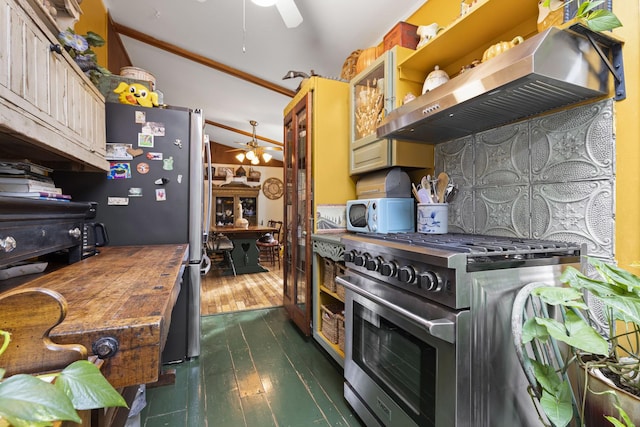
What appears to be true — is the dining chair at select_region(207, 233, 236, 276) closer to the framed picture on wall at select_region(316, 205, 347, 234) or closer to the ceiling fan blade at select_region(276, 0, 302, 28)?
the framed picture on wall at select_region(316, 205, 347, 234)

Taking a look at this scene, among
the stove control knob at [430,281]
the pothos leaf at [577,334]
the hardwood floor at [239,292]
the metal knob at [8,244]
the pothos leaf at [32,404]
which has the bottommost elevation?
the hardwood floor at [239,292]

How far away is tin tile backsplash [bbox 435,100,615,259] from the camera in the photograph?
47.2 inches

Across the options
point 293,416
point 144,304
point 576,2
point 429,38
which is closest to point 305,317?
point 293,416

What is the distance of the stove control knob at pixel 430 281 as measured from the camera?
1.05 m

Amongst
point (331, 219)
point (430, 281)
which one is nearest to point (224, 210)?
point (331, 219)

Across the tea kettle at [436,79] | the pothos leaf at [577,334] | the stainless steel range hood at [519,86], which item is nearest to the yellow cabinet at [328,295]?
the stainless steel range hood at [519,86]

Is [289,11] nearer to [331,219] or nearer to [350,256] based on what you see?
[331,219]

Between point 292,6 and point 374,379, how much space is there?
8.00 ft

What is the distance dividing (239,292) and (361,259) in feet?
10.1

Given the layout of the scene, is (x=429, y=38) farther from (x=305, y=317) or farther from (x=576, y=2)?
(x=305, y=317)

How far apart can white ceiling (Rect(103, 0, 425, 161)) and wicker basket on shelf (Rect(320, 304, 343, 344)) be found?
253 cm

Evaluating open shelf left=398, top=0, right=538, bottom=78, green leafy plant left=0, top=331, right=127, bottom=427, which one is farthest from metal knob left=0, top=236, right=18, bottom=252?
open shelf left=398, top=0, right=538, bottom=78

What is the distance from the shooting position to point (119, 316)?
0.68 m

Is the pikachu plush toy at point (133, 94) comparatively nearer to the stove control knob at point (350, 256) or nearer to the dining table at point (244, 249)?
the stove control knob at point (350, 256)
